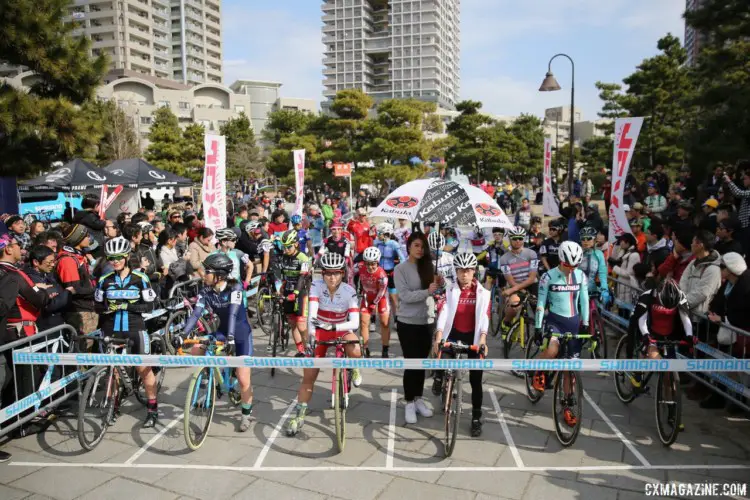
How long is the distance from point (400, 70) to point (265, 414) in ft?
424

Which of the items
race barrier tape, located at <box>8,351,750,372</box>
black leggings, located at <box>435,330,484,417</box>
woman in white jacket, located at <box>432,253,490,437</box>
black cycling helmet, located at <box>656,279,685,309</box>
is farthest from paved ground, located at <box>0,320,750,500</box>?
black cycling helmet, located at <box>656,279,685,309</box>

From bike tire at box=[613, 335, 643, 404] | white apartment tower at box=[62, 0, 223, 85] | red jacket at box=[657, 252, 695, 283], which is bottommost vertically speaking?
bike tire at box=[613, 335, 643, 404]

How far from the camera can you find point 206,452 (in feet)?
18.3

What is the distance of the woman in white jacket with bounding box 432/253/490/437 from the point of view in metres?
5.64

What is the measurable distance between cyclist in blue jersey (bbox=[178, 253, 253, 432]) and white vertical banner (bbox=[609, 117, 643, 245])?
6792mm

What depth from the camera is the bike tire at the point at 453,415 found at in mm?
5285

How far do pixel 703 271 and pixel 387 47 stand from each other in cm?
13076

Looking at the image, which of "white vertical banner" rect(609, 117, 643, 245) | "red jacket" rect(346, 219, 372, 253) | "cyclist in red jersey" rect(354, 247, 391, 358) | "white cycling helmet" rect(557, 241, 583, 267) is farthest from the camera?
"red jacket" rect(346, 219, 372, 253)

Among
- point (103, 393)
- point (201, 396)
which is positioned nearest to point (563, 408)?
point (201, 396)

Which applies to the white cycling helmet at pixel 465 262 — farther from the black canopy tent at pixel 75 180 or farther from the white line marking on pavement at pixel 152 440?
the black canopy tent at pixel 75 180

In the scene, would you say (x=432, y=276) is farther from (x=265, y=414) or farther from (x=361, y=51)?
(x=361, y=51)

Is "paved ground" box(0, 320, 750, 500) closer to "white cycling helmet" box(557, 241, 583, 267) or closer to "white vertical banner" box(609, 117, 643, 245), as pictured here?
"white cycling helmet" box(557, 241, 583, 267)

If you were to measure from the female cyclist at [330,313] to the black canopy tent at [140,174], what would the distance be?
16.2 m

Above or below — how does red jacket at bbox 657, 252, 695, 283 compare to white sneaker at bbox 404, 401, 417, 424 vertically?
above
